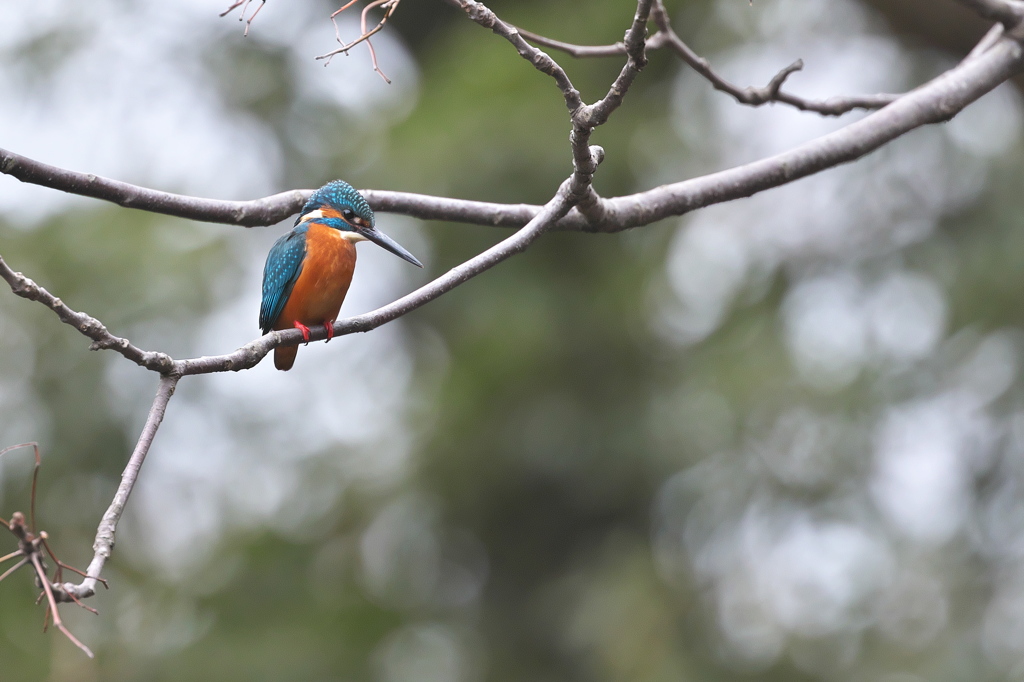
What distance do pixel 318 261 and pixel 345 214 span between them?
0.71 feet

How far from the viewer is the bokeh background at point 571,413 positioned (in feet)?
20.0

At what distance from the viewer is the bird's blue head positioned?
3.05 meters

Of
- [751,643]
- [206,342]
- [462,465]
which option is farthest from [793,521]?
[206,342]

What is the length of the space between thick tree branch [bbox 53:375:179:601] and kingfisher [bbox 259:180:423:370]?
49.8 inches

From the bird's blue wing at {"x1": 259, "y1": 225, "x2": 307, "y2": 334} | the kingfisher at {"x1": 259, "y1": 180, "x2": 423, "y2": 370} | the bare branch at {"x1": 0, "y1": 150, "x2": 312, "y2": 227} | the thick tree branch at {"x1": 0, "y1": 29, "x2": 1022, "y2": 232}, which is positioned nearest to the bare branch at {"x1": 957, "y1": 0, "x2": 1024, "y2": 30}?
the thick tree branch at {"x1": 0, "y1": 29, "x2": 1022, "y2": 232}

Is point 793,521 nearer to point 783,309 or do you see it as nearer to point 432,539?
point 783,309

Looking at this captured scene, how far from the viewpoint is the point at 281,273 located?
3.04 m

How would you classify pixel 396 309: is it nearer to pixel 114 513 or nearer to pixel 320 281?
pixel 114 513

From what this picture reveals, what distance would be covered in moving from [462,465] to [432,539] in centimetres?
117

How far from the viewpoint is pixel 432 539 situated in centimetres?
792

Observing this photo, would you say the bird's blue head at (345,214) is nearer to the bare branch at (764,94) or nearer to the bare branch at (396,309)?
the bare branch at (396,309)

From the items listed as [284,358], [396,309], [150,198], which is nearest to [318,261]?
[284,358]

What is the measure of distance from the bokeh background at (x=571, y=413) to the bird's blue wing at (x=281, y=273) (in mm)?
3199

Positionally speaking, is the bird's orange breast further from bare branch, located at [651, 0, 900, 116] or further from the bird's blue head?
bare branch, located at [651, 0, 900, 116]
